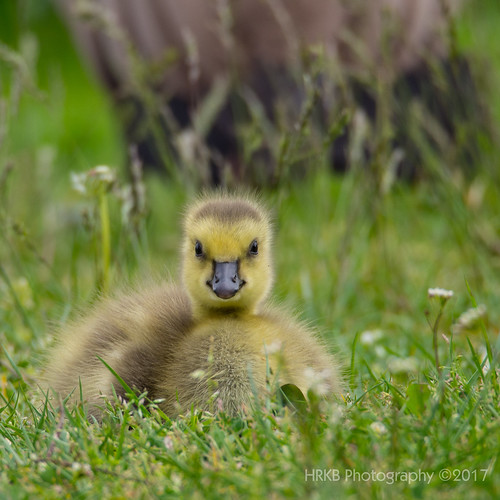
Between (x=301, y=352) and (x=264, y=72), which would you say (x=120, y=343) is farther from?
(x=264, y=72)

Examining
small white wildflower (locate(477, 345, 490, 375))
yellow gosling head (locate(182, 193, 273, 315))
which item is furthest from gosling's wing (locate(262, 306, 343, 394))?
small white wildflower (locate(477, 345, 490, 375))

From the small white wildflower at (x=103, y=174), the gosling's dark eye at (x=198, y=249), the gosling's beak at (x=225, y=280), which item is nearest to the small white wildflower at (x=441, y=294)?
the gosling's beak at (x=225, y=280)

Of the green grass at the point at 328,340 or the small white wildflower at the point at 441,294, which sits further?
the small white wildflower at the point at 441,294

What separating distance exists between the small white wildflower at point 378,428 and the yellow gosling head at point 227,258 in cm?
53

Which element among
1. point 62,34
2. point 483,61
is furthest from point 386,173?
point 62,34

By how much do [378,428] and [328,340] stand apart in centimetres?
101

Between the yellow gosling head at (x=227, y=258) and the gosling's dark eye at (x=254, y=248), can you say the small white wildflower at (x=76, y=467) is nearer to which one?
the yellow gosling head at (x=227, y=258)

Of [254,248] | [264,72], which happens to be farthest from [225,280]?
[264,72]

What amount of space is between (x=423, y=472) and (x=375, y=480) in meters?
0.10

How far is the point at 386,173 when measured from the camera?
3.41 metres

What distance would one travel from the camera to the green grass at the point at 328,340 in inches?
65.3

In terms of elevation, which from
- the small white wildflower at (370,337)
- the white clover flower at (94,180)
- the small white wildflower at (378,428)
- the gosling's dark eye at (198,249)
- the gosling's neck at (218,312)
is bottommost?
the small white wildflower at (370,337)

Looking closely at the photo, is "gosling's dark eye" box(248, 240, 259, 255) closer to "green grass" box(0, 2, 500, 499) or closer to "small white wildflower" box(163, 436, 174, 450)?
"green grass" box(0, 2, 500, 499)

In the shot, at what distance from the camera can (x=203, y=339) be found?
218 cm
